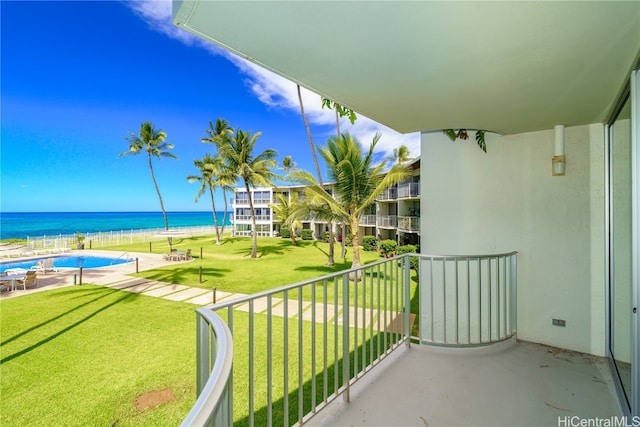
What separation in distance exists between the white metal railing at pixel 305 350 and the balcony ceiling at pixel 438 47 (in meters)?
1.41

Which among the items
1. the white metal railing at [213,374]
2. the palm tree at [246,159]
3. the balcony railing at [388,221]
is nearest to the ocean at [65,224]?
the palm tree at [246,159]

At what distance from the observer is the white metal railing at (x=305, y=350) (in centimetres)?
158

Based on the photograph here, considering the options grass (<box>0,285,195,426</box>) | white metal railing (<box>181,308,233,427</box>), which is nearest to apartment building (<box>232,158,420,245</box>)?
grass (<box>0,285,195,426</box>)

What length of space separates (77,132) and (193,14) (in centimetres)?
6689

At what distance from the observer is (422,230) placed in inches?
145

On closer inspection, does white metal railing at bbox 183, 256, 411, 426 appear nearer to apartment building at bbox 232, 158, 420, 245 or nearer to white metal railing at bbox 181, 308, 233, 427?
white metal railing at bbox 181, 308, 233, 427

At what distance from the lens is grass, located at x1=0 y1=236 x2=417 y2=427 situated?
380cm

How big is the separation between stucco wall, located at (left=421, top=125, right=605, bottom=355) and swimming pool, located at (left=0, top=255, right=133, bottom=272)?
1752 centimetres

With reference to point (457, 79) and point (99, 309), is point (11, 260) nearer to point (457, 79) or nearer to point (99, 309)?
point (99, 309)

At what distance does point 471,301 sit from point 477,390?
1.17m

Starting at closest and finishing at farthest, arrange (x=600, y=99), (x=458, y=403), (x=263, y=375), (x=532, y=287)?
(x=458, y=403) → (x=600, y=99) → (x=532, y=287) → (x=263, y=375)

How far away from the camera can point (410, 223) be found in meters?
19.0

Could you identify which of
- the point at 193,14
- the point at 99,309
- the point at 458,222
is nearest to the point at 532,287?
the point at 458,222

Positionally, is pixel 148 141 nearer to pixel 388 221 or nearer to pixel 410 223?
pixel 388 221
